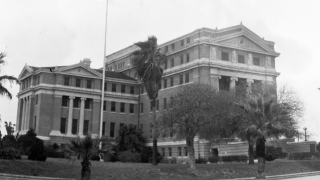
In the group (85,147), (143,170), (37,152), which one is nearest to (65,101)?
(37,152)

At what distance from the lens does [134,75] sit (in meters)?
72.7

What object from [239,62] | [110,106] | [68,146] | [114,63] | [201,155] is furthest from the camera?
[114,63]

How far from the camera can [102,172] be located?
34.3 metres

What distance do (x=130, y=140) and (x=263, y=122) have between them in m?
35.2

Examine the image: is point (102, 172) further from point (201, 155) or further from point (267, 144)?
point (201, 155)

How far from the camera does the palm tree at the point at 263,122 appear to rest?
119 ft

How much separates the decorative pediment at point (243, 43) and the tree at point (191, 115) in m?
33.6

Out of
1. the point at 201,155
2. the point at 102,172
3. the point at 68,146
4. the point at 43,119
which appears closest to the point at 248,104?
the point at 102,172

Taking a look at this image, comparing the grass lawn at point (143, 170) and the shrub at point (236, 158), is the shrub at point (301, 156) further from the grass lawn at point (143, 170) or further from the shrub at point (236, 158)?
the grass lawn at point (143, 170)

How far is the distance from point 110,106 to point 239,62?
25868 millimetres

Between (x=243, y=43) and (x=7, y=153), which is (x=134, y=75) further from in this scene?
(x=7, y=153)

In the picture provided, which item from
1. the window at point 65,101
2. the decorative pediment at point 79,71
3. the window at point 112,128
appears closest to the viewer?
the decorative pediment at point 79,71

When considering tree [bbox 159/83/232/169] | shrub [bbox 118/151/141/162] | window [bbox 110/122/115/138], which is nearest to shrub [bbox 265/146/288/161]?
tree [bbox 159/83/232/169]

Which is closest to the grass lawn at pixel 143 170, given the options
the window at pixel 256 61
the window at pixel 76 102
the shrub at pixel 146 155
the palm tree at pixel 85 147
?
the palm tree at pixel 85 147
